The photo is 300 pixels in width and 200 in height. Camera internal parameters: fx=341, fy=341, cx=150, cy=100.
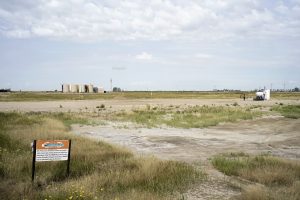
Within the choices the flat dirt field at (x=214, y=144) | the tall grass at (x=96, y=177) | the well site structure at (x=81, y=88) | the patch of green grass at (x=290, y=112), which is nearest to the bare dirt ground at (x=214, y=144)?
the flat dirt field at (x=214, y=144)

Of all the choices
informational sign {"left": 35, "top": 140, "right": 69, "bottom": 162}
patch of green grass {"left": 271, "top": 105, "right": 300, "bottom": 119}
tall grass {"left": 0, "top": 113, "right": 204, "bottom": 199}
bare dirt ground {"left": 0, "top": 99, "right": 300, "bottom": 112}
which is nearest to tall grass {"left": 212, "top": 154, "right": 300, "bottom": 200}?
tall grass {"left": 0, "top": 113, "right": 204, "bottom": 199}

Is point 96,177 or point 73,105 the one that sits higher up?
point 96,177

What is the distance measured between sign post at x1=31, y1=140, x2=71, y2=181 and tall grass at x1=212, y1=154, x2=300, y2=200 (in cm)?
444

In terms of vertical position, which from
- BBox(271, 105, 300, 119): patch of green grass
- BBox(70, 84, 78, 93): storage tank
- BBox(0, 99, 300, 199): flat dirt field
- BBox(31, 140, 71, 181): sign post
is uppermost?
BBox(70, 84, 78, 93): storage tank

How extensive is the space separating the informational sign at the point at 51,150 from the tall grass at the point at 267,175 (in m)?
4.44

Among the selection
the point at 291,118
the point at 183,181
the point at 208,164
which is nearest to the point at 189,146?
the point at 208,164

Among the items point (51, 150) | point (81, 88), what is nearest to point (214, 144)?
point (51, 150)

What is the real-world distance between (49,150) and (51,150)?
0.17ft

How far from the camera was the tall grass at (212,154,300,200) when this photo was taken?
7570 millimetres

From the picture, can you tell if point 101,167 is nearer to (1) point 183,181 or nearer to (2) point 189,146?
(1) point 183,181

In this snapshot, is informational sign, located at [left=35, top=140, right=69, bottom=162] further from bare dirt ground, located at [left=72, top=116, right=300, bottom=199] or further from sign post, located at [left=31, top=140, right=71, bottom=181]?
bare dirt ground, located at [left=72, top=116, right=300, bottom=199]

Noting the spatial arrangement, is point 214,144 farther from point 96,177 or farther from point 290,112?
point 290,112

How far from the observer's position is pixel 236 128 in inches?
998

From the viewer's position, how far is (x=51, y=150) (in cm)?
848
